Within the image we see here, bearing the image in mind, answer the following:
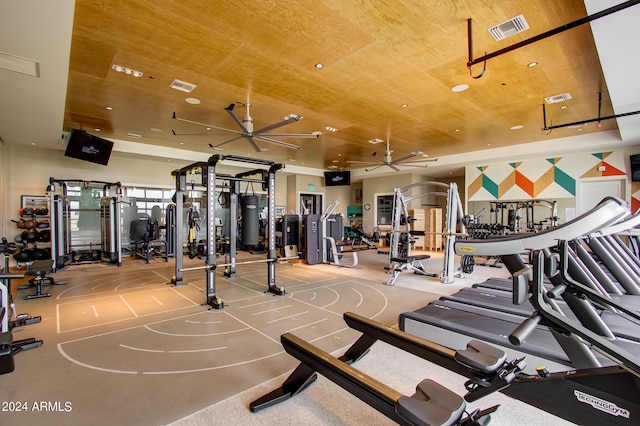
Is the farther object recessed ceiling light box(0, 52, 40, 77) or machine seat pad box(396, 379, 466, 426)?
recessed ceiling light box(0, 52, 40, 77)

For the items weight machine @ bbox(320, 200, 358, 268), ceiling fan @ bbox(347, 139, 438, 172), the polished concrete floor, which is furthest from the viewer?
ceiling fan @ bbox(347, 139, 438, 172)

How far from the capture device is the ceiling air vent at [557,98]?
16.9ft

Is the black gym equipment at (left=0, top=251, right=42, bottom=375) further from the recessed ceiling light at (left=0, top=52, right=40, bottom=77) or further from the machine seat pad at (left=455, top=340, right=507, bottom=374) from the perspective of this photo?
the recessed ceiling light at (left=0, top=52, right=40, bottom=77)

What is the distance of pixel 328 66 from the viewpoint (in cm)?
409

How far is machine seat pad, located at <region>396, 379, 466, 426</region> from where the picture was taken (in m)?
1.19

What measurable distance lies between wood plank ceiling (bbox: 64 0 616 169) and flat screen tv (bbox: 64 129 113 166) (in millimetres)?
260

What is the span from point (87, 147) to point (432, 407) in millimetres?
8668

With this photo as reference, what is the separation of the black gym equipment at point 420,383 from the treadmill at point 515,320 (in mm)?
185

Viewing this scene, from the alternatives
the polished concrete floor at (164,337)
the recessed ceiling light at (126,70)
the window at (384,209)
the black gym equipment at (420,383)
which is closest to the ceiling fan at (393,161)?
the window at (384,209)

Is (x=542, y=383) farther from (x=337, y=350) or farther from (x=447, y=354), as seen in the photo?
(x=337, y=350)

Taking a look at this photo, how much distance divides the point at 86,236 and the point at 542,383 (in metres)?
10.8

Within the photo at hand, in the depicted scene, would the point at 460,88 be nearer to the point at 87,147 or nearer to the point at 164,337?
the point at 164,337

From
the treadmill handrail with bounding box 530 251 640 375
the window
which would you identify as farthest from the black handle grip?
the window

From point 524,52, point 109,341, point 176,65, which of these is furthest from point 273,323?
point 524,52
